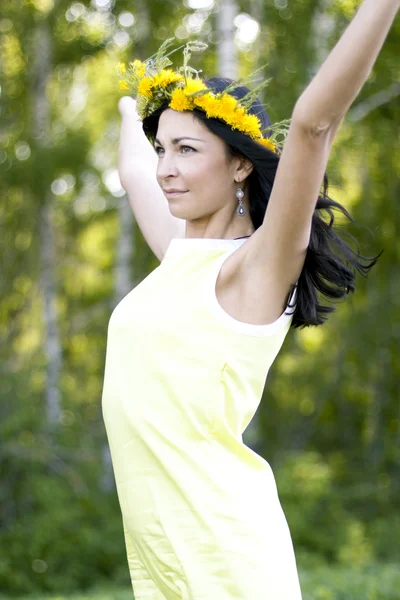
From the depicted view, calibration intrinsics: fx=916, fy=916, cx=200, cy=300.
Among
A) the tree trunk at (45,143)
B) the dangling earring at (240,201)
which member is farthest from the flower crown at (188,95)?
the tree trunk at (45,143)

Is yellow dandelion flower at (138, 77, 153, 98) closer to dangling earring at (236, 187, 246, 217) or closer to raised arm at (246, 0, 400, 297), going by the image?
dangling earring at (236, 187, 246, 217)

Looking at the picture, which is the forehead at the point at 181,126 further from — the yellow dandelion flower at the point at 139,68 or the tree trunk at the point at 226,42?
the tree trunk at the point at 226,42

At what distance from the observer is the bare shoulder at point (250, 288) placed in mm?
1731

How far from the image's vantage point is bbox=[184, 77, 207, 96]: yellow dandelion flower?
1.89 metres

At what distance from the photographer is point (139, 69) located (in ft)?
6.82

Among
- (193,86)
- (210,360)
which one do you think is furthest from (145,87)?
(210,360)

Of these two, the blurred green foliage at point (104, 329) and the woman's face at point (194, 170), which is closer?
the woman's face at point (194, 170)

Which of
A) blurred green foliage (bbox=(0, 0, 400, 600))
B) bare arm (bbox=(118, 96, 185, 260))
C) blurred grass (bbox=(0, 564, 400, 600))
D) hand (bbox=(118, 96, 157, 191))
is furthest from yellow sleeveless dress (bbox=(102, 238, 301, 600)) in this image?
blurred green foliage (bbox=(0, 0, 400, 600))

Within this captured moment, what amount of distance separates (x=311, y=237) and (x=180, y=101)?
16.0 inches

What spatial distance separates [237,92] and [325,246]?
41cm

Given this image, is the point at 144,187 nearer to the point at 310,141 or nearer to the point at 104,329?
the point at 310,141

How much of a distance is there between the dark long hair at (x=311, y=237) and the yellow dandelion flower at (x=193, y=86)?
0.03m

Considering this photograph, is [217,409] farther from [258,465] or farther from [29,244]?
[29,244]

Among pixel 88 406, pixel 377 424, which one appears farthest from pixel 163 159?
pixel 377 424
